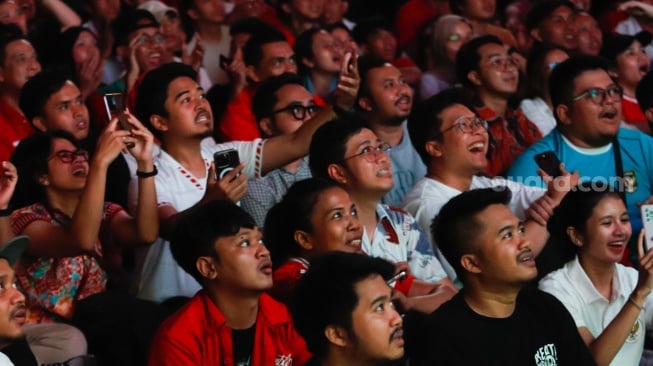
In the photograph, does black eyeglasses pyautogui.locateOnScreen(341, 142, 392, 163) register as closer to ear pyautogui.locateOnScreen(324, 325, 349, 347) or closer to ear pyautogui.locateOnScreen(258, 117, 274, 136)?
ear pyautogui.locateOnScreen(258, 117, 274, 136)

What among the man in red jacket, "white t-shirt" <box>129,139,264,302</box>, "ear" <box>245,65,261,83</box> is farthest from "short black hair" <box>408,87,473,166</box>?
the man in red jacket

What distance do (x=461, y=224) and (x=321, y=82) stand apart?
108 inches

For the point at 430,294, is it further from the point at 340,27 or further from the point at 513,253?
the point at 340,27

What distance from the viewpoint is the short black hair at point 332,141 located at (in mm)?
4742

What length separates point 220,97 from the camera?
6363 mm

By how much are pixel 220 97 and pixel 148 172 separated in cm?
217

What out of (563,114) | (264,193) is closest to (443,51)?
(563,114)

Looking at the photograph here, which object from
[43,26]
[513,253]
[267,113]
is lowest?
[43,26]

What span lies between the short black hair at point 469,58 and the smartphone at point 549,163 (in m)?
1.24

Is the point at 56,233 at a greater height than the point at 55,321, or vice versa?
the point at 56,233

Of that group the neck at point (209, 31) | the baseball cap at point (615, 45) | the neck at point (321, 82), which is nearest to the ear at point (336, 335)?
the neck at point (321, 82)

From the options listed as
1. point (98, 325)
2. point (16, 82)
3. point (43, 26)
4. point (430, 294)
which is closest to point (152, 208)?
point (98, 325)

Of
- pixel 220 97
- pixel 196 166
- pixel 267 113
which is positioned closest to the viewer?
→ pixel 196 166

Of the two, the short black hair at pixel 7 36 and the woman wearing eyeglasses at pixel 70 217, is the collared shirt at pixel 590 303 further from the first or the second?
the short black hair at pixel 7 36
